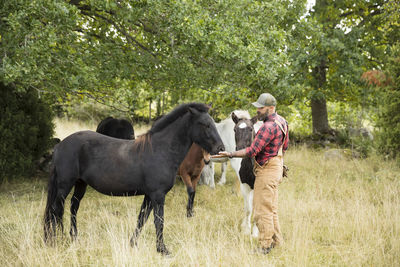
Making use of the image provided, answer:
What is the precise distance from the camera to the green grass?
3.64 meters

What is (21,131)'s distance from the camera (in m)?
7.71

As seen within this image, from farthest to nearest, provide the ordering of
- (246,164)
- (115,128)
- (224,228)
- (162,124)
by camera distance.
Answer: (115,128) → (224,228) → (246,164) → (162,124)

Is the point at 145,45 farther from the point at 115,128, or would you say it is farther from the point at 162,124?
the point at 162,124

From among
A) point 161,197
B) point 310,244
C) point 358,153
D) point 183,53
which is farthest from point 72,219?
point 358,153

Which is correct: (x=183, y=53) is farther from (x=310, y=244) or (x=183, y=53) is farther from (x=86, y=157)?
(x=310, y=244)

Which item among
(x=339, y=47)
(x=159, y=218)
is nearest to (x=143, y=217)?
(x=159, y=218)

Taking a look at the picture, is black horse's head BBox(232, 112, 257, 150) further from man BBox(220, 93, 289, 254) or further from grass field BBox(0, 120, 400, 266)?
grass field BBox(0, 120, 400, 266)

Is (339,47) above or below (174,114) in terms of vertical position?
above

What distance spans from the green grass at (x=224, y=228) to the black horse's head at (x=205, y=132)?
1.15 metres

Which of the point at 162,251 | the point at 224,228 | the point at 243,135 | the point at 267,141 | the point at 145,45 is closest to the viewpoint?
the point at 267,141

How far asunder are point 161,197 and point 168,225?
151cm

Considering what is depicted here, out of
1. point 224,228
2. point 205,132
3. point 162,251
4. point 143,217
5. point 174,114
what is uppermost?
point 174,114

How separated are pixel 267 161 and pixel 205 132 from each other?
89cm

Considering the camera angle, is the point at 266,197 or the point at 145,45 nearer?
the point at 266,197
